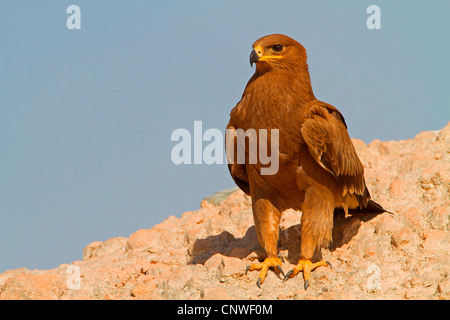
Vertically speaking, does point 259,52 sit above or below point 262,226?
above

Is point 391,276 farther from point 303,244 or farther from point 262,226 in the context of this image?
point 262,226

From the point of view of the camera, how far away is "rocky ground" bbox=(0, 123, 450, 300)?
26.0 feet

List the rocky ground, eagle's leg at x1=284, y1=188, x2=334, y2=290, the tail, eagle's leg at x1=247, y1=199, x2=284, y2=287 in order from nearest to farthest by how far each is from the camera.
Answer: the rocky ground
eagle's leg at x1=284, y1=188, x2=334, y2=290
eagle's leg at x1=247, y1=199, x2=284, y2=287
the tail

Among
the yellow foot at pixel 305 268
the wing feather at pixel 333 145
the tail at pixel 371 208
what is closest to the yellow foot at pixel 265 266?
the yellow foot at pixel 305 268

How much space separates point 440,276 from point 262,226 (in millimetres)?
2226

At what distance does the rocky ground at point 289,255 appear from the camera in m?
7.92

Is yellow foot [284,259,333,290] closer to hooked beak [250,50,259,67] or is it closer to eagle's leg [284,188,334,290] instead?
eagle's leg [284,188,334,290]

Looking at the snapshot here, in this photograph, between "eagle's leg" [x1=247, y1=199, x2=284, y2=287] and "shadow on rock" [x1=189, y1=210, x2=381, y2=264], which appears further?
"shadow on rock" [x1=189, y1=210, x2=381, y2=264]

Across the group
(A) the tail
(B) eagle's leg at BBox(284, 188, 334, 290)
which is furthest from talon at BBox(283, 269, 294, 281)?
(A) the tail

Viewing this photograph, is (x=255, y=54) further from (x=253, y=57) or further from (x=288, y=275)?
(x=288, y=275)

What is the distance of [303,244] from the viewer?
8.27 metres

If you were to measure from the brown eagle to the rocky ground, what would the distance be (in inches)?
16.7
